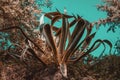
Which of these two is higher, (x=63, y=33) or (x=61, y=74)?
(x=63, y=33)

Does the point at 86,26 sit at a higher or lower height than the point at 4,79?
higher

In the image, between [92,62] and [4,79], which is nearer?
[4,79]

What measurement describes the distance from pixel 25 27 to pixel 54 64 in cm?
272

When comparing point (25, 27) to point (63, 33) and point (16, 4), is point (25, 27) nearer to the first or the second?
point (16, 4)

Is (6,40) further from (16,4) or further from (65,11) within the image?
(65,11)

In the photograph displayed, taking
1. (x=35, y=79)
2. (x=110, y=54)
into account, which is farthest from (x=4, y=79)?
(x=110, y=54)

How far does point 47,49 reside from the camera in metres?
9.94

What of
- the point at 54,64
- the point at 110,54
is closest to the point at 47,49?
the point at 54,64

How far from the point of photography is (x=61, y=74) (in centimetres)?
887

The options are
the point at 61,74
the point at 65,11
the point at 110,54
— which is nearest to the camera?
the point at 61,74

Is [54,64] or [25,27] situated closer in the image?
[54,64]

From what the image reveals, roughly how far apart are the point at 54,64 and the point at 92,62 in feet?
5.74

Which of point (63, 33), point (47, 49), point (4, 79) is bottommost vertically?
point (4, 79)

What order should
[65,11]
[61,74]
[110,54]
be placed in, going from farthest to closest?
[110,54], [65,11], [61,74]
